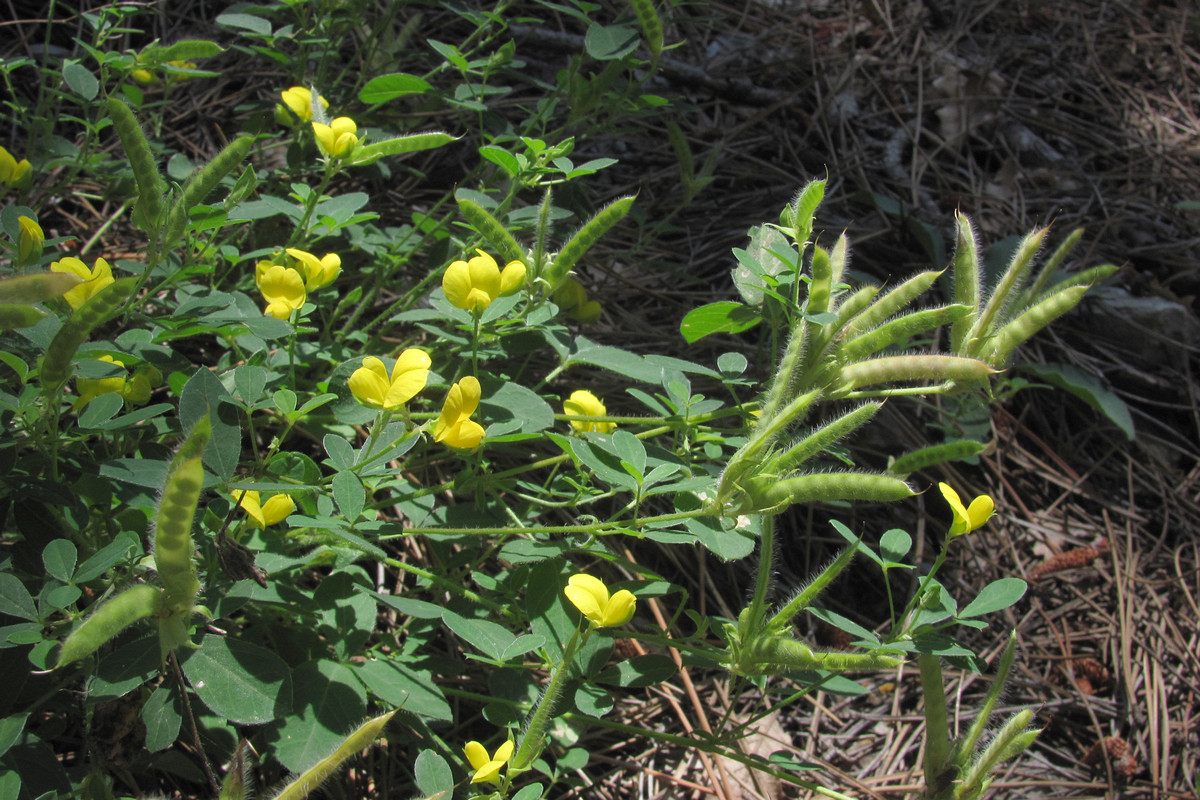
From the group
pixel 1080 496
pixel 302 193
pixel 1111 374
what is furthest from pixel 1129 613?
pixel 302 193

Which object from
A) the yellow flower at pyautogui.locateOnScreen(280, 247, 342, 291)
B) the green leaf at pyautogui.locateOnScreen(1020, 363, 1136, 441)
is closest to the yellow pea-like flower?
the yellow flower at pyautogui.locateOnScreen(280, 247, 342, 291)

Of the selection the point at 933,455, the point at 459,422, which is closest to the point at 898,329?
the point at 933,455

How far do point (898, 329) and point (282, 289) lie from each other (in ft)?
3.45

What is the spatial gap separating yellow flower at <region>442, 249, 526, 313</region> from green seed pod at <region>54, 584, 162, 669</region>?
0.62 meters

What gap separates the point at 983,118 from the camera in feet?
11.6

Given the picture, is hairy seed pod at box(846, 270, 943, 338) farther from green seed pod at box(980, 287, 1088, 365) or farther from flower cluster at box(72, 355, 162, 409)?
flower cluster at box(72, 355, 162, 409)

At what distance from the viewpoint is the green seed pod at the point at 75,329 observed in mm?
977

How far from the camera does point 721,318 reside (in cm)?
149

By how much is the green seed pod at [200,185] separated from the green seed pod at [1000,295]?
4.20ft

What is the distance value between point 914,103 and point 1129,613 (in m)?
2.36

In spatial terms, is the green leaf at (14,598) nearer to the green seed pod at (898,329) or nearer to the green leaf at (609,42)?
the green seed pod at (898,329)

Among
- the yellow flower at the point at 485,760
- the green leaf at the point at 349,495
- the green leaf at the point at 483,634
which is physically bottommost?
the yellow flower at the point at 485,760

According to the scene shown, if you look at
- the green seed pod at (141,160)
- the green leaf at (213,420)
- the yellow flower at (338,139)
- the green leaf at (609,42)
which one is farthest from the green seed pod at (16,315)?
the green leaf at (609,42)

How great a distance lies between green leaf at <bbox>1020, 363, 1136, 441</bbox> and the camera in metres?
2.58
